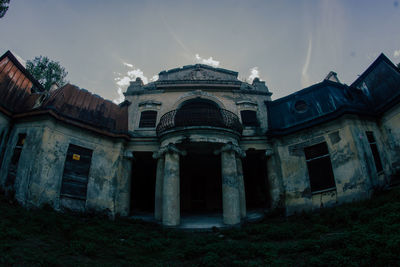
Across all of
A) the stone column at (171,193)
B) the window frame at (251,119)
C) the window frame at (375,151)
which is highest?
the window frame at (251,119)

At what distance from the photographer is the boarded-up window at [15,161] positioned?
11117 mm

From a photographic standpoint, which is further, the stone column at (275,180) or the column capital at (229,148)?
the stone column at (275,180)

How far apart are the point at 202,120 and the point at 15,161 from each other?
31.6 ft

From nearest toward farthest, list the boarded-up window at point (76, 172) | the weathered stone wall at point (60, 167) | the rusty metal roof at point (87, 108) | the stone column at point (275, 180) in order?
the weathered stone wall at point (60, 167) < the boarded-up window at point (76, 172) < the rusty metal roof at point (87, 108) < the stone column at point (275, 180)

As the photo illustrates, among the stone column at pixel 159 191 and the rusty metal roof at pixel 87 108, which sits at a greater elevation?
the rusty metal roof at pixel 87 108

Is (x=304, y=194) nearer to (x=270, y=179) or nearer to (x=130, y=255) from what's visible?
(x=270, y=179)

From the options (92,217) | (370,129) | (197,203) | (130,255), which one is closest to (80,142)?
(92,217)

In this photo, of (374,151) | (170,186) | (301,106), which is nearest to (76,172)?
(170,186)

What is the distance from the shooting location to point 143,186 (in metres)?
18.2

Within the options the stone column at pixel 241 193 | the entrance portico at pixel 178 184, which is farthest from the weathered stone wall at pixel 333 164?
the entrance portico at pixel 178 184

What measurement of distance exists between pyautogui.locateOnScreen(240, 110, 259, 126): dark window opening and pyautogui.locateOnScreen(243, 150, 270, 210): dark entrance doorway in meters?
2.14

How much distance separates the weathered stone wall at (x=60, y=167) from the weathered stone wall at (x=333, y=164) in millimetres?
9152

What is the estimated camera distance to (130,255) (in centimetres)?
741

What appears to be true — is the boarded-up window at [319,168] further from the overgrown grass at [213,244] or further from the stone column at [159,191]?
the stone column at [159,191]
